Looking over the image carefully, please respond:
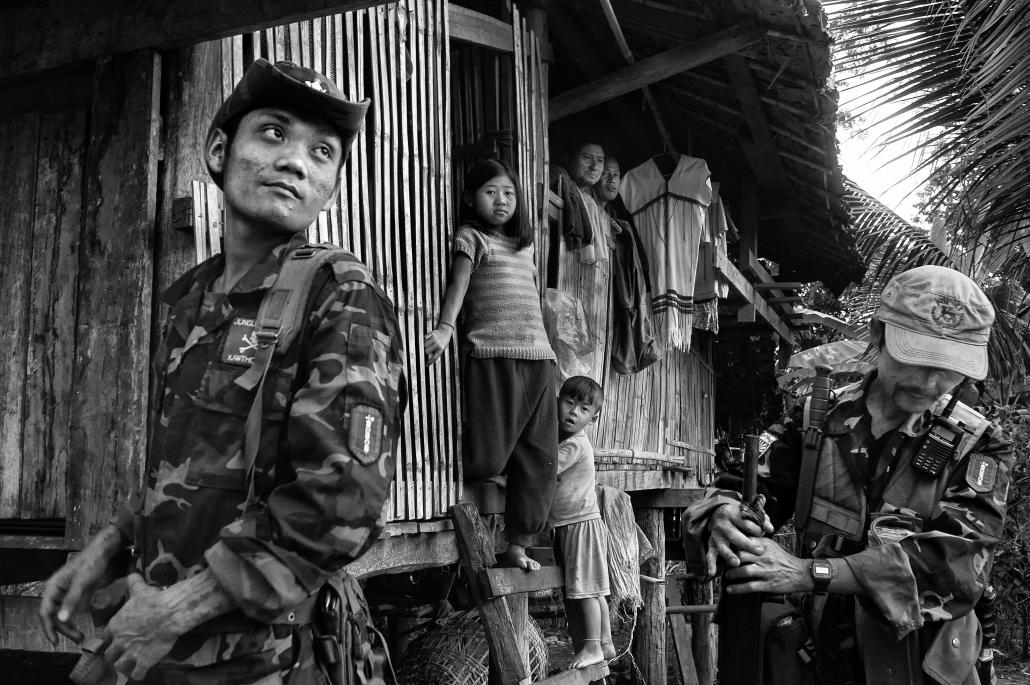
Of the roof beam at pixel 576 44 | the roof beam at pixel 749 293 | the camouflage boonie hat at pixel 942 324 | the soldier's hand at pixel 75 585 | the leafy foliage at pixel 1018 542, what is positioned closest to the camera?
the soldier's hand at pixel 75 585

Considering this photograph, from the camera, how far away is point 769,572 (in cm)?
277

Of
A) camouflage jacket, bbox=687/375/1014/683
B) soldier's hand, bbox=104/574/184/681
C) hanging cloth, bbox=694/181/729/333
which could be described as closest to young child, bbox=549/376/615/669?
camouflage jacket, bbox=687/375/1014/683

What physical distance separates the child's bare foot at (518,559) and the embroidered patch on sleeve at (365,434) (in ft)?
10.8

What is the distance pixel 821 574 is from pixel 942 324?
0.83 m

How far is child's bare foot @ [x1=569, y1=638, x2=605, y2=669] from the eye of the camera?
5277 mm

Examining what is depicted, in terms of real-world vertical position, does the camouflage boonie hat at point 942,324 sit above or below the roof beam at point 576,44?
below

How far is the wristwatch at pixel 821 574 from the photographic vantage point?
278 cm

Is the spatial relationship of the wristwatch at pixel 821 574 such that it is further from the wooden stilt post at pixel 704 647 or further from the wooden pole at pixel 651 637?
the wooden stilt post at pixel 704 647

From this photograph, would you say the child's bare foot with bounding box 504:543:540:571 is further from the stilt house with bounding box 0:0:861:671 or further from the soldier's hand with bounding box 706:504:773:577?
the soldier's hand with bounding box 706:504:773:577

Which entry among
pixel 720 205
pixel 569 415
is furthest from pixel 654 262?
pixel 569 415

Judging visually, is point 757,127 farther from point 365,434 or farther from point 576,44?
point 365,434

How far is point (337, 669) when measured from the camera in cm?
214

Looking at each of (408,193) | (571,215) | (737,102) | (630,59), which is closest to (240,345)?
(408,193)

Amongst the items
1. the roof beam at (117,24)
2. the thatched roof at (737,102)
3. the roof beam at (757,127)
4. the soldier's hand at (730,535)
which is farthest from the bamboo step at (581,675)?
the roof beam at (757,127)
